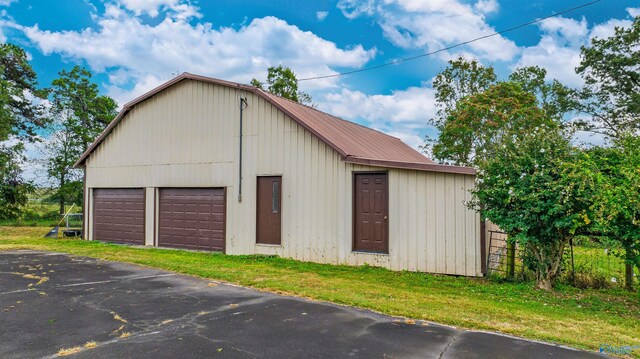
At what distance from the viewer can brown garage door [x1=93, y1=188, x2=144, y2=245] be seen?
14.5 metres

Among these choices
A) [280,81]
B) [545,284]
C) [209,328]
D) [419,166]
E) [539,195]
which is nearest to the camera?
[209,328]

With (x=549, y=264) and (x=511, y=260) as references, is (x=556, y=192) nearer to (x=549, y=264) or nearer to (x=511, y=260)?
(x=549, y=264)

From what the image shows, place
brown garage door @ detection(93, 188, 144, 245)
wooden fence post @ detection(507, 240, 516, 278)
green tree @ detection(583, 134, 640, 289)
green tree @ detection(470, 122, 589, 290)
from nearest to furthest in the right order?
1. green tree @ detection(583, 134, 640, 289)
2. green tree @ detection(470, 122, 589, 290)
3. wooden fence post @ detection(507, 240, 516, 278)
4. brown garage door @ detection(93, 188, 144, 245)

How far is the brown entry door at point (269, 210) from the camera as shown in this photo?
461 inches

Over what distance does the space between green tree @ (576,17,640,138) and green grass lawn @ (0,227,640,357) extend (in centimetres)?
2156

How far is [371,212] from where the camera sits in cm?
1035

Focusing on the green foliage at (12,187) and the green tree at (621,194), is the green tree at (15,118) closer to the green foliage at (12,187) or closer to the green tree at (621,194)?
the green foliage at (12,187)

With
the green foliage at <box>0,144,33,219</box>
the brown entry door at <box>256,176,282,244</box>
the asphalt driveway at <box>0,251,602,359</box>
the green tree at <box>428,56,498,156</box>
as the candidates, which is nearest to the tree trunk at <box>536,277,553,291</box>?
the asphalt driveway at <box>0,251,602,359</box>

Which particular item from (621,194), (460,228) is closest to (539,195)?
(621,194)

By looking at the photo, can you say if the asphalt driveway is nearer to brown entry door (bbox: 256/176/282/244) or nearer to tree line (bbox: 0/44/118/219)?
brown entry door (bbox: 256/176/282/244)

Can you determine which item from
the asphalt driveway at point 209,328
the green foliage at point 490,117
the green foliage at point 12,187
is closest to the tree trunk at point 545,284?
the asphalt driveway at point 209,328

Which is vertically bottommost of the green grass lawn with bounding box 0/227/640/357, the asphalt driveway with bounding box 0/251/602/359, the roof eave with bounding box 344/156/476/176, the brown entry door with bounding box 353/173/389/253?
the green grass lawn with bounding box 0/227/640/357

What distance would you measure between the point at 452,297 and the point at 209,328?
13.3ft

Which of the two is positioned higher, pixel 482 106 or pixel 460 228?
pixel 482 106
